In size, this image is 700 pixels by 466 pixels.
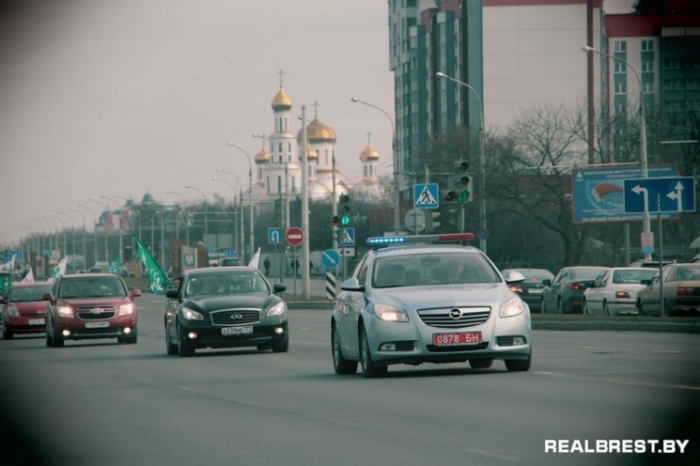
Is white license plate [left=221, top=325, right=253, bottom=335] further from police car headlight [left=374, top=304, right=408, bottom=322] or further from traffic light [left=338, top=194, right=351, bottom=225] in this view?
traffic light [left=338, top=194, right=351, bottom=225]

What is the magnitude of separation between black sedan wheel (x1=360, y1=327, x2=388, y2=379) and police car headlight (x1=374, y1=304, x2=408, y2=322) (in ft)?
1.36

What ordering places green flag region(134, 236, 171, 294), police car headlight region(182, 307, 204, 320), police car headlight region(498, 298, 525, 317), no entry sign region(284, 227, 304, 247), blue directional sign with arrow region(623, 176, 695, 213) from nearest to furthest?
police car headlight region(498, 298, 525, 317) → police car headlight region(182, 307, 204, 320) → blue directional sign with arrow region(623, 176, 695, 213) → no entry sign region(284, 227, 304, 247) → green flag region(134, 236, 171, 294)

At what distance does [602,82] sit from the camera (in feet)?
420

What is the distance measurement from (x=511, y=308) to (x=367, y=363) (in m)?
1.87

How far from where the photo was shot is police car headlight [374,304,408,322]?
17.5 meters

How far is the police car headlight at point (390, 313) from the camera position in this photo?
17500 mm

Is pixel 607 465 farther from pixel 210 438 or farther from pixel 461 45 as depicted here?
pixel 461 45

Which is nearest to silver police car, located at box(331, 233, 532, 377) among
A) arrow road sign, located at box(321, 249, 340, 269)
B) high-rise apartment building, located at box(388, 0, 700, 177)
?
arrow road sign, located at box(321, 249, 340, 269)

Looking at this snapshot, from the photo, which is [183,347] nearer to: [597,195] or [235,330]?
[235,330]

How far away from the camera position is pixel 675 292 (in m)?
34.2

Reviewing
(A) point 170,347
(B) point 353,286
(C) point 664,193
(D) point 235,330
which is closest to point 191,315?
(D) point 235,330

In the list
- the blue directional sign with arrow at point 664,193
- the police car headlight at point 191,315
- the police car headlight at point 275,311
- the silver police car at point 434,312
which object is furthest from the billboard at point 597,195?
the silver police car at point 434,312

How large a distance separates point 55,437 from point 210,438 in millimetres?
1436

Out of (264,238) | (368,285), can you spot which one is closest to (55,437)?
(368,285)
